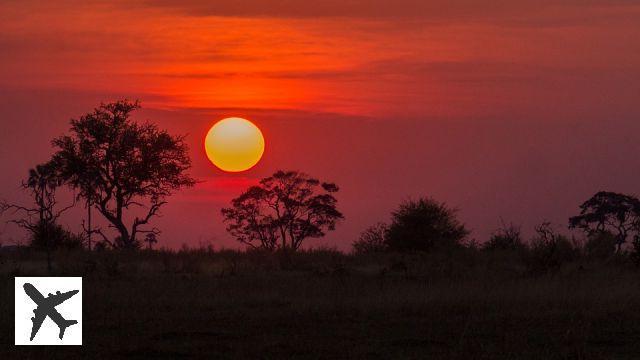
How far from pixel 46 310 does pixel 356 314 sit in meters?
6.30

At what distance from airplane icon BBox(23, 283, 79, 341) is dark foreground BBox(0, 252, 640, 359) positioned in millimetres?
437

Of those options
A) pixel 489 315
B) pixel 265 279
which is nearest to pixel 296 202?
pixel 265 279

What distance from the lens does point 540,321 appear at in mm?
20797

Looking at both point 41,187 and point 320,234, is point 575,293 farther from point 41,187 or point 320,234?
point 320,234

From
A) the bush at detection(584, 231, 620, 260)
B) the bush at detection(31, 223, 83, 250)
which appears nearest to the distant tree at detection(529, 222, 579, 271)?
the bush at detection(584, 231, 620, 260)

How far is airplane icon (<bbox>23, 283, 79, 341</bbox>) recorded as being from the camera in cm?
1773

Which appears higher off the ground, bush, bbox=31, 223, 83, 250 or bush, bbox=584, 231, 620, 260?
bush, bbox=31, 223, 83, 250

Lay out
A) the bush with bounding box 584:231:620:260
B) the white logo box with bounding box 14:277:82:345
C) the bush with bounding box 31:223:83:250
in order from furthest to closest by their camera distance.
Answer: the bush with bounding box 31:223:83:250, the bush with bounding box 584:231:620:260, the white logo box with bounding box 14:277:82:345

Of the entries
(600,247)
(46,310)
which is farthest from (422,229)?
(46,310)

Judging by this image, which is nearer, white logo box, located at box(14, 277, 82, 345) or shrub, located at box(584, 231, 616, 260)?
white logo box, located at box(14, 277, 82, 345)

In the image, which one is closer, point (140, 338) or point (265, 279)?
point (140, 338)

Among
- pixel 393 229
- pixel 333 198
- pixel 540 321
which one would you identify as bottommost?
pixel 540 321

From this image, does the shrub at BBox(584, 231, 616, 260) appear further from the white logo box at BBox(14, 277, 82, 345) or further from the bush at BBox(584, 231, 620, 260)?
the white logo box at BBox(14, 277, 82, 345)

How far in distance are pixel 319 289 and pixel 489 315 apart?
6.66 meters
